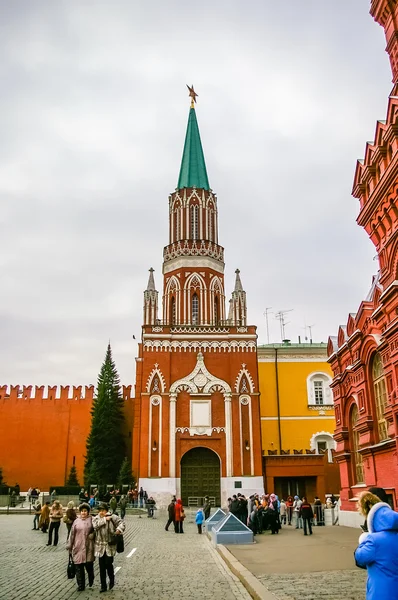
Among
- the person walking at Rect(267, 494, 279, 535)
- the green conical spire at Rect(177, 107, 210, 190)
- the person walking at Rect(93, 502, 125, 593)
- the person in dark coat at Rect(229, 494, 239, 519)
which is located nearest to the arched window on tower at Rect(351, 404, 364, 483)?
the person walking at Rect(267, 494, 279, 535)

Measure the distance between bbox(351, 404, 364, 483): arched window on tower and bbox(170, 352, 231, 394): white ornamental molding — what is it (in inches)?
667

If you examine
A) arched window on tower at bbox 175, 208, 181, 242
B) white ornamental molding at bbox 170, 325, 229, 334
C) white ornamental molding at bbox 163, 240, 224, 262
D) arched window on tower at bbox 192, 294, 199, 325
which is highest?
arched window on tower at bbox 175, 208, 181, 242

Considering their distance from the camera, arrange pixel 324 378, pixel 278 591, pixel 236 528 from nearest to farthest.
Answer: pixel 278 591, pixel 236 528, pixel 324 378

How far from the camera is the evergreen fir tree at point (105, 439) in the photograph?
4522 cm

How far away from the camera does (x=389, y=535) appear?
4.88 m

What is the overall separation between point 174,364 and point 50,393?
14446mm

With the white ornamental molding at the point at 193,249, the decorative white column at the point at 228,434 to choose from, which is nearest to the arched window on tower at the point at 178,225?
the white ornamental molding at the point at 193,249

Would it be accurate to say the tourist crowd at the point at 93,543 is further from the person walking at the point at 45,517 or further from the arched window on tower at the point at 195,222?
the arched window on tower at the point at 195,222

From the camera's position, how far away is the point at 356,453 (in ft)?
74.7

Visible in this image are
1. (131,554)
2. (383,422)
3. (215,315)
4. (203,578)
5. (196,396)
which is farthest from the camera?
(215,315)

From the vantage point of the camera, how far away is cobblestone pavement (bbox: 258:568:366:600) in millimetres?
8820

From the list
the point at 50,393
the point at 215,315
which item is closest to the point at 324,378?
the point at 215,315

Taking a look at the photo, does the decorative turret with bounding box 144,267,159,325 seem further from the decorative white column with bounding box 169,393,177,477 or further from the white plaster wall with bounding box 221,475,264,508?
the white plaster wall with bounding box 221,475,264,508

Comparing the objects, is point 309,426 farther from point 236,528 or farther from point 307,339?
point 236,528
